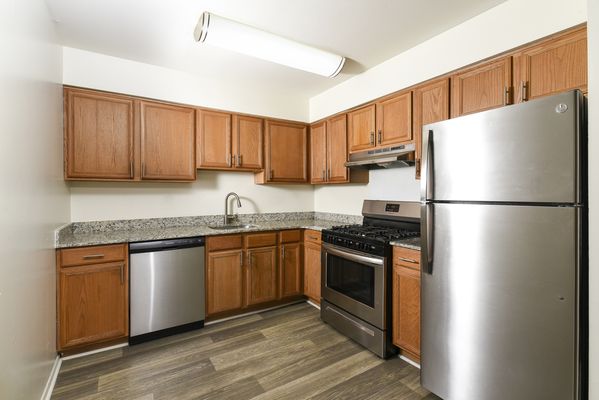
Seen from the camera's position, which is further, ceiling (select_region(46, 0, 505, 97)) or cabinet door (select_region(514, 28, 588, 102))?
ceiling (select_region(46, 0, 505, 97))

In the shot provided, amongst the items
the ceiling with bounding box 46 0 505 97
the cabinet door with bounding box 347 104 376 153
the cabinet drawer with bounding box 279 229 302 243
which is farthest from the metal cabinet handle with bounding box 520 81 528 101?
the cabinet drawer with bounding box 279 229 302 243

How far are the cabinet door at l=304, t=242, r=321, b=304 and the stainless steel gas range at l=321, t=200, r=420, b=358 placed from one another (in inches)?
10.6

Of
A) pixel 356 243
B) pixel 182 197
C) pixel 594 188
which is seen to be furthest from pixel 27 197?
pixel 594 188

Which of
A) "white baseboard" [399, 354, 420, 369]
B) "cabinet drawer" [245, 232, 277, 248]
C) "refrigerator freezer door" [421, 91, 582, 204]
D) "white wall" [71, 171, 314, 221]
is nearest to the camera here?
"refrigerator freezer door" [421, 91, 582, 204]

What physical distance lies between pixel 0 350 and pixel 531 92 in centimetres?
294

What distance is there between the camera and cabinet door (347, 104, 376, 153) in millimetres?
2855

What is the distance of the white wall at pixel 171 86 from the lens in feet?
8.49

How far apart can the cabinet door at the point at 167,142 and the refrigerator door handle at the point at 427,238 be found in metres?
2.27

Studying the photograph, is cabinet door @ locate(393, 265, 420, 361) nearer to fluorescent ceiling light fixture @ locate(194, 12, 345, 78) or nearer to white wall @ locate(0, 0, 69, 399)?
fluorescent ceiling light fixture @ locate(194, 12, 345, 78)

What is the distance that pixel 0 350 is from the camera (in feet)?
3.67

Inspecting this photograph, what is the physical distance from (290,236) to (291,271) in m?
0.40

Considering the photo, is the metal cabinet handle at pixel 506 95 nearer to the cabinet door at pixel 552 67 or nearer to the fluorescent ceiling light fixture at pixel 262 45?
the cabinet door at pixel 552 67

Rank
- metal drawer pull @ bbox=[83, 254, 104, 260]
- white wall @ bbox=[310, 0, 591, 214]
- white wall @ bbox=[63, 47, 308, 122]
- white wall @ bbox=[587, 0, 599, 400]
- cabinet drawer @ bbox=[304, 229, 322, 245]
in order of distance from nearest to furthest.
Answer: white wall @ bbox=[587, 0, 599, 400]
white wall @ bbox=[310, 0, 591, 214]
metal drawer pull @ bbox=[83, 254, 104, 260]
white wall @ bbox=[63, 47, 308, 122]
cabinet drawer @ bbox=[304, 229, 322, 245]

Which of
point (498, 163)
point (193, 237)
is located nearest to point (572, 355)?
point (498, 163)
